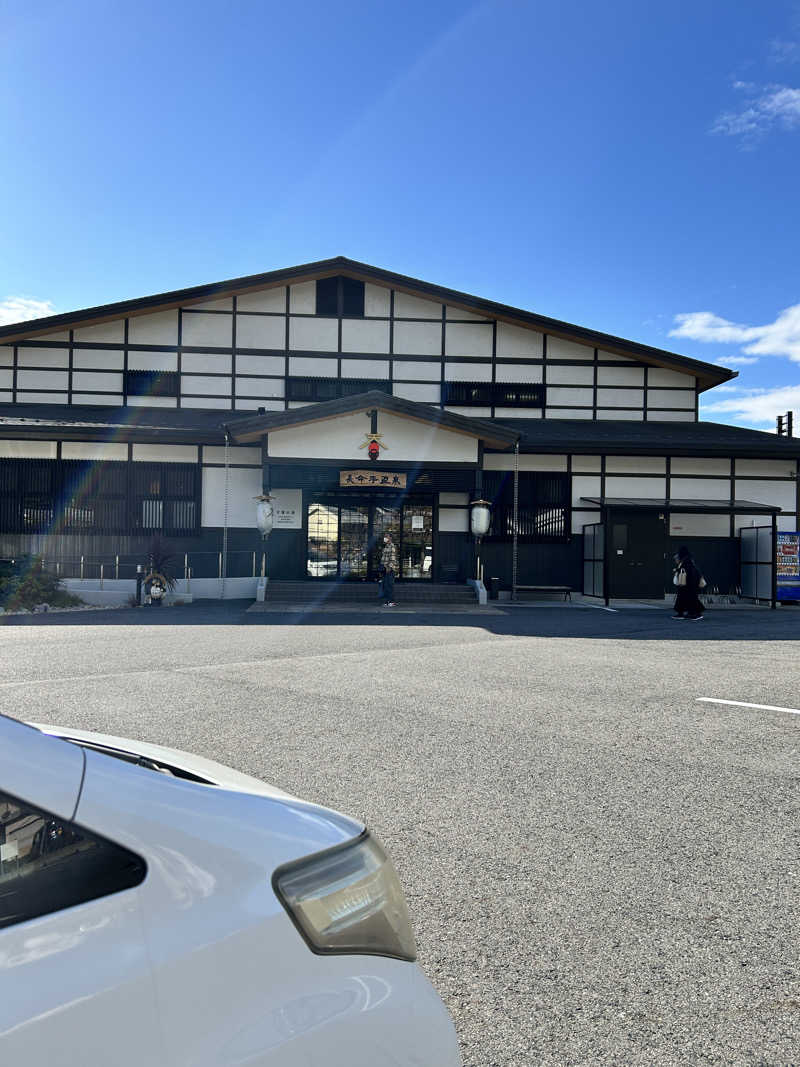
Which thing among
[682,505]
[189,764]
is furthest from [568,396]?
[189,764]

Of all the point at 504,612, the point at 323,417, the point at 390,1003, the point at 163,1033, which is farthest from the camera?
the point at 323,417

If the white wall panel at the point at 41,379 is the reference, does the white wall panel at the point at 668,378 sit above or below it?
above

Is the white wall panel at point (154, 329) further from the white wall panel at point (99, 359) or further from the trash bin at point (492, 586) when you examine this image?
the trash bin at point (492, 586)

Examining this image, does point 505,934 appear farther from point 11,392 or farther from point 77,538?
point 11,392

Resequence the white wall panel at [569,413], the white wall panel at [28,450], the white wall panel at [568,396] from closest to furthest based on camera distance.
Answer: the white wall panel at [28,450]
the white wall panel at [569,413]
the white wall panel at [568,396]

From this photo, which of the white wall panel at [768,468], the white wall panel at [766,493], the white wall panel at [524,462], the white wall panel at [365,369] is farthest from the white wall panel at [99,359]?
the white wall panel at [766,493]

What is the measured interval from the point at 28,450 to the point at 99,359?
4081 millimetres

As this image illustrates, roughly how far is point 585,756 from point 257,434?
1477 centimetres

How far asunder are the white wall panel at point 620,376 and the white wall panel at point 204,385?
11.9 metres

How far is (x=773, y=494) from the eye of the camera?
816 inches

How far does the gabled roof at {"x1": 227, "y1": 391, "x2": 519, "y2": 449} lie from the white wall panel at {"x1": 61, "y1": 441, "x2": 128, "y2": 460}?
12.1 ft

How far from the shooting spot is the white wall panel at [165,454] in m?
19.1

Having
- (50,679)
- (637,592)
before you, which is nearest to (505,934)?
(50,679)

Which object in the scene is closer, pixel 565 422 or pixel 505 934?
pixel 505 934
